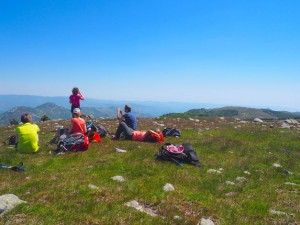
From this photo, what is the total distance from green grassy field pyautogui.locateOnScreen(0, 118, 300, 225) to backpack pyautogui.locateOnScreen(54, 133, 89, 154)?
0.76 m

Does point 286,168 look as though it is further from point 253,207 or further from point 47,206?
point 47,206

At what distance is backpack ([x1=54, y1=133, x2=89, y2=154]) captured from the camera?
57.1ft

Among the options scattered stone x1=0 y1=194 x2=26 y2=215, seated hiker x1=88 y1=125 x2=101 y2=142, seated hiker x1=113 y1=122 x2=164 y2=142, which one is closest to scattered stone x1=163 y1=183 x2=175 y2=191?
scattered stone x1=0 y1=194 x2=26 y2=215

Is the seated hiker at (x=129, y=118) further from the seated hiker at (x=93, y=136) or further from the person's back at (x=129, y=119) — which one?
the seated hiker at (x=93, y=136)

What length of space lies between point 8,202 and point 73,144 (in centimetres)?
926

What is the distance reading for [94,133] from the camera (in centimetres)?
2080

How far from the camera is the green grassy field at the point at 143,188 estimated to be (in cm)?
844

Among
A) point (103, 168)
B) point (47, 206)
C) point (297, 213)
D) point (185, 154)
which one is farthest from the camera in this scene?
point (185, 154)

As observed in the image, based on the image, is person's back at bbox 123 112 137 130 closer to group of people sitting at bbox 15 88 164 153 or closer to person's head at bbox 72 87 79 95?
group of people sitting at bbox 15 88 164 153

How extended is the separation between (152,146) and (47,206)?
459 inches

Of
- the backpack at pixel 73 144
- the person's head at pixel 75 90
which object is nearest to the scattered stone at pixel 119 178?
the backpack at pixel 73 144

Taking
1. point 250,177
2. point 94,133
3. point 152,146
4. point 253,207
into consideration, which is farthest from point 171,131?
point 253,207

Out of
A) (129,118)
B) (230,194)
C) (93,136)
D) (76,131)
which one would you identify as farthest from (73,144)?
(230,194)

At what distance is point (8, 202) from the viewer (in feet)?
27.6
